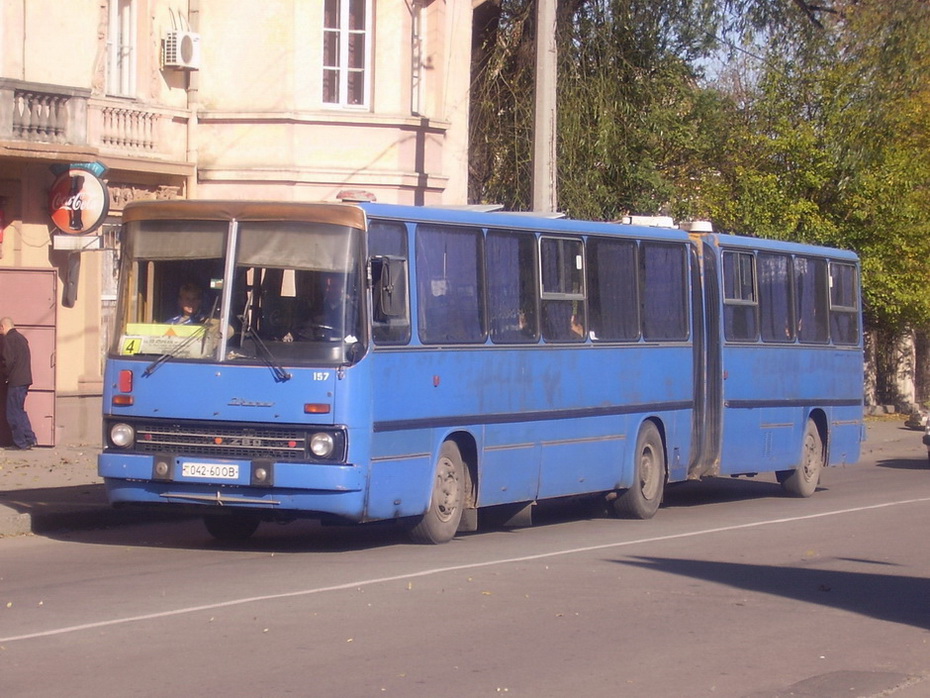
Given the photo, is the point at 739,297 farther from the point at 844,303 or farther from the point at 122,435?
the point at 122,435

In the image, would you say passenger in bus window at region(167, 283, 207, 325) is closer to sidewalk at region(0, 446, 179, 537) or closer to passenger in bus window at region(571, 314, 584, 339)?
sidewalk at region(0, 446, 179, 537)

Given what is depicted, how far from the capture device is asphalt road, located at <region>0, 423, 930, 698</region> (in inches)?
302

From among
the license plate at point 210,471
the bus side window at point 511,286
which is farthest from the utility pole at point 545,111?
the license plate at point 210,471

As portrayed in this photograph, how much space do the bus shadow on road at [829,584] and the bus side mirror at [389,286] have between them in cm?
262

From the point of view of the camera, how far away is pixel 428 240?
13.2m

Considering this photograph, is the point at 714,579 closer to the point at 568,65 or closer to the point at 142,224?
the point at 142,224

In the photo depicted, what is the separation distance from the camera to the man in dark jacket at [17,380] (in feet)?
69.9

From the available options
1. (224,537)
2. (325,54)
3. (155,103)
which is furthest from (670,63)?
(224,537)

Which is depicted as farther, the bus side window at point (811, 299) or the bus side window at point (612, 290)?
the bus side window at point (811, 299)

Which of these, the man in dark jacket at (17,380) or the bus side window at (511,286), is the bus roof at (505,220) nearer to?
the bus side window at (511,286)

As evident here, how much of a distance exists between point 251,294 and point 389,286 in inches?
41.8

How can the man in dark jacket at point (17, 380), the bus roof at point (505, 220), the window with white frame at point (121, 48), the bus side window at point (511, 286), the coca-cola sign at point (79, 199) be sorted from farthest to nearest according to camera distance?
the window with white frame at point (121, 48)
the coca-cola sign at point (79, 199)
the man in dark jacket at point (17, 380)
the bus side window at point (511, 286)
the bus roof at point (505, 220)

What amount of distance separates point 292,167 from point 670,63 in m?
7.52

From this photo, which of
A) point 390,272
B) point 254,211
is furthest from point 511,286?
point 254,211
